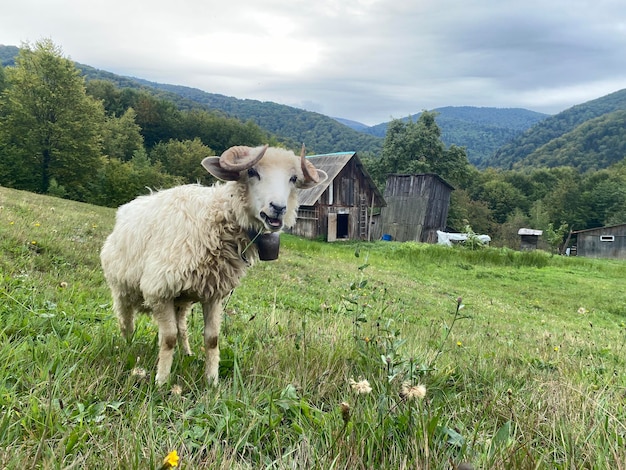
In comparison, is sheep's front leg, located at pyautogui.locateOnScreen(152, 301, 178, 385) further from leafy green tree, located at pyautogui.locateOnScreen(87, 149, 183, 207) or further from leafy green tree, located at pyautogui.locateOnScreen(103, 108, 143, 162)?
leafy green tree, located at pyautogui.locateOnScreen(103, 108, 143, 162)

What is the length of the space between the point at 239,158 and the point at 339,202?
30.8 meters

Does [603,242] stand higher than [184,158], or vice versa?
[184,158]

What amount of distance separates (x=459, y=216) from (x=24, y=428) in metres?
62.9

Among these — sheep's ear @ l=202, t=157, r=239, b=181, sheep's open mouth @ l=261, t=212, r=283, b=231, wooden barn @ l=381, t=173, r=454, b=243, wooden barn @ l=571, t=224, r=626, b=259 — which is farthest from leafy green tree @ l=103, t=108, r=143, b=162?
wooden barn @ l=571, t=224, r=626, b=259

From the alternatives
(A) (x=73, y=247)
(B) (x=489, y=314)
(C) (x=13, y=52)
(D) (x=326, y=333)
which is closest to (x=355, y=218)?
(B) (x=489, y=314)

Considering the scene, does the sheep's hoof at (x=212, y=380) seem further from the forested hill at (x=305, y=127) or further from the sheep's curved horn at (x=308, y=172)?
the forested hill at (x=305, y=127)

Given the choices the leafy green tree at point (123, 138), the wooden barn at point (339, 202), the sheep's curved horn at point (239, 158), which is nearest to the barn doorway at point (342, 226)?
the wooden barn at point (339, 202)

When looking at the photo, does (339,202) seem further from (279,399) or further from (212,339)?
(279,399)

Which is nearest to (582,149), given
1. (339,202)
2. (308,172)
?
(339,202)

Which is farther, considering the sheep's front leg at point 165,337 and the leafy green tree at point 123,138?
the leafy green tree at point 123,138

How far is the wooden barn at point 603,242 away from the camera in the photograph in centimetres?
4881

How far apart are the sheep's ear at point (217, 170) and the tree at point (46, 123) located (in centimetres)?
4003

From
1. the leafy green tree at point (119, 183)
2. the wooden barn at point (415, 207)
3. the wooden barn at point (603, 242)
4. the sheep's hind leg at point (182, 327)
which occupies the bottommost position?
the wooden barn at point (603, 242)

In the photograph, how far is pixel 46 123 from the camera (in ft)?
121
